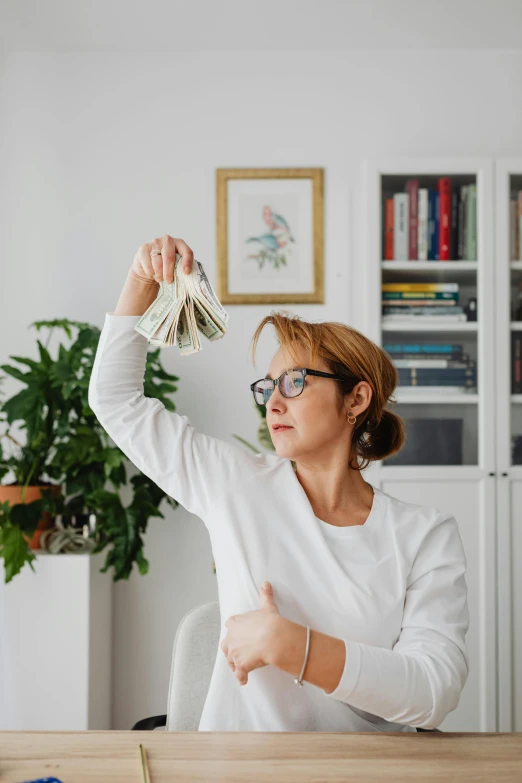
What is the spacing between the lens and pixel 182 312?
4.45 ft

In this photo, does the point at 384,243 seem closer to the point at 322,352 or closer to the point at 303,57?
the point at 303,57

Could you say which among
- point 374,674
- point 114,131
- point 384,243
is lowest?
point 374,674

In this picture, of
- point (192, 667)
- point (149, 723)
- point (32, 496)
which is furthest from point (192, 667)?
point (32, 496)

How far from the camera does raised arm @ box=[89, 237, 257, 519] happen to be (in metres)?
1.40

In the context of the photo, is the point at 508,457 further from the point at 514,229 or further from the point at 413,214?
the point at 413,214

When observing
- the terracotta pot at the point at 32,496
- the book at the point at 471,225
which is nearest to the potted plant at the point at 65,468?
the terracotta pot at the point at 32,496

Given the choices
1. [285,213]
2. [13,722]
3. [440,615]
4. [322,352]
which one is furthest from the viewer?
[285,213]

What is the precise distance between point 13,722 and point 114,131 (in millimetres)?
2257

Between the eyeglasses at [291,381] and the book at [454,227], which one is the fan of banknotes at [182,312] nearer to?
the eyeglasses at [291,381]

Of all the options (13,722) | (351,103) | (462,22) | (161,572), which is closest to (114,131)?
(351,103)

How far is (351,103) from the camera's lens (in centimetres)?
297

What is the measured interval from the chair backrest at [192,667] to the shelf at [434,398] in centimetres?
126

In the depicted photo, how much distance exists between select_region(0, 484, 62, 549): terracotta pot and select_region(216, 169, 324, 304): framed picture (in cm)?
102

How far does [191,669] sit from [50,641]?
1.10 m
